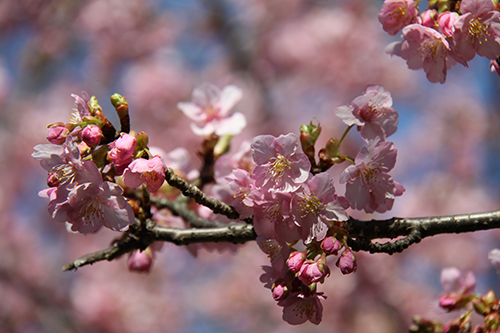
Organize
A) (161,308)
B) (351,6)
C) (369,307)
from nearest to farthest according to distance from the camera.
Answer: (369,307) → (161,308) → (351,6)

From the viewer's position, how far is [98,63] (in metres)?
6.57

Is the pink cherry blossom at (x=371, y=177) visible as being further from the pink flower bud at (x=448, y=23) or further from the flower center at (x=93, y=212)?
the flower center at (x=93, y=212)

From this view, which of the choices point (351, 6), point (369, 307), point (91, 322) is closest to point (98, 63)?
point (91, 322)

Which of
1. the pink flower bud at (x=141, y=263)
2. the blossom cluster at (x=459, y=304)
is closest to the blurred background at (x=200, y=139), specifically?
the blossom cluster at (x=459, y=304)

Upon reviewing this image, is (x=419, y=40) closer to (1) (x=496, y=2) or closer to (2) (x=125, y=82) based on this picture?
(1) (x=496, y=2)

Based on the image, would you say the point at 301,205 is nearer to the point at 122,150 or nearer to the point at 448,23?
the point at 122,150

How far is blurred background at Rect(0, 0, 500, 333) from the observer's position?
16.9ft

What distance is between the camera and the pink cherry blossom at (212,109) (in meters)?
1.66

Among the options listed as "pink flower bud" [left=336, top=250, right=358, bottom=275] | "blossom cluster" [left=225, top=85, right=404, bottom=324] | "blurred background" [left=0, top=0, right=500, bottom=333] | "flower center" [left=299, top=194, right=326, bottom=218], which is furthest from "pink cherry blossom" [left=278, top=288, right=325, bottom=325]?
"blurred background" [left=0, top=0, right=500, bottom=333]

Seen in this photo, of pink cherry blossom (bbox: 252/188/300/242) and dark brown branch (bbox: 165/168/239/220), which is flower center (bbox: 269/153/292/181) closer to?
pink cherry blossom (bbox: 252/188/300/242)

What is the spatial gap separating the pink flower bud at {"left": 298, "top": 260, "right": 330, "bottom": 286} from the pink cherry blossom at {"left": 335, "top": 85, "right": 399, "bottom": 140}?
1.35ft

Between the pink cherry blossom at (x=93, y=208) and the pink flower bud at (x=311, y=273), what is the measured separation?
0.50 meters

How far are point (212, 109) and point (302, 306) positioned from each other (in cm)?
108

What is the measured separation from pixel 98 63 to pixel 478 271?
7663 mm
